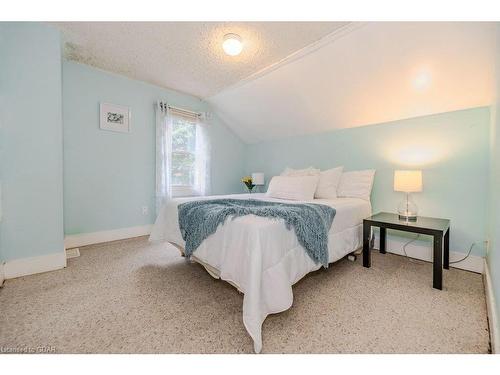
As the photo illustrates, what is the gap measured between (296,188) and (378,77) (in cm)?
146

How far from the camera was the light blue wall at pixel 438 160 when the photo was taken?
2039 millimetres

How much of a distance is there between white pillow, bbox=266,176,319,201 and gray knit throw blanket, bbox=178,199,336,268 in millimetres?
664

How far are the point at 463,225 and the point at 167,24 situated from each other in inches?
136

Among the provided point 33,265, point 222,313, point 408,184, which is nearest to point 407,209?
point 408,184

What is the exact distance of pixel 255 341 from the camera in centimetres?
104

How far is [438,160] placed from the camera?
7.38 feet

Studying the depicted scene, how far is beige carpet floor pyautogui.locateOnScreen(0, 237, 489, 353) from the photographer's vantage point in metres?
1.12

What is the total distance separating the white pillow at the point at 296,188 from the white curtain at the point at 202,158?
1477 mm

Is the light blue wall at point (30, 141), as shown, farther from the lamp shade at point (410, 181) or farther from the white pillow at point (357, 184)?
the lamp shade at point (410, 181)

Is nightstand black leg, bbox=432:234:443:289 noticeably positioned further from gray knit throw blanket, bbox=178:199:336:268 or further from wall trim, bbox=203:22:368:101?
wall trim, bbox=203:22:368:101

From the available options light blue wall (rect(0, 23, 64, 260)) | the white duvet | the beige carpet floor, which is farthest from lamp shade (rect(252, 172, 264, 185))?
light blue wall (rect(0, 23, 64, 260))

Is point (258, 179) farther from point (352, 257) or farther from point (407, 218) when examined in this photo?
point (407, 218)
